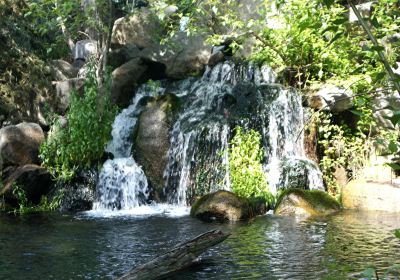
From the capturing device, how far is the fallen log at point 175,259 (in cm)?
509

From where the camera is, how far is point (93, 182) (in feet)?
41.5

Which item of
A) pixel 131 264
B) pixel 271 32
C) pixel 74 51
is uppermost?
pixel 74 51

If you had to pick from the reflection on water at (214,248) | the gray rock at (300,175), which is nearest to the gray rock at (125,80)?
the gray rock at (300,175)

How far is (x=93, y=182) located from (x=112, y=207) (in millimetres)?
914

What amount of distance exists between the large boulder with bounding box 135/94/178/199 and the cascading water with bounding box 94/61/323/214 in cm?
17

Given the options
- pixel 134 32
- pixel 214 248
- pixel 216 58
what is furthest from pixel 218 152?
pixel 134 32

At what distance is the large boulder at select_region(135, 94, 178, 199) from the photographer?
13312 millimetres

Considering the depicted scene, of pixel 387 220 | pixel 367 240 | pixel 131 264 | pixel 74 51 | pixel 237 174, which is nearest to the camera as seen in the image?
pixel 131 264

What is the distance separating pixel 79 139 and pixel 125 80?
4580 millimetres

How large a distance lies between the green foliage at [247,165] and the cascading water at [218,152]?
281 millimetres

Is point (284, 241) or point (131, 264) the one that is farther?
point (284, 241)

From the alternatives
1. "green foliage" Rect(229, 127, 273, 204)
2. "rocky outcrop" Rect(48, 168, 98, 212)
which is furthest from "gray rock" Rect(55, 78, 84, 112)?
"green foliage" Rect(229, 127, 273, 204)

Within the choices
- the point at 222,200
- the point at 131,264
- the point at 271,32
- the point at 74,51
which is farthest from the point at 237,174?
the point at 74,51

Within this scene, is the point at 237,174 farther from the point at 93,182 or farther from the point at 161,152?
the point at 93,182
